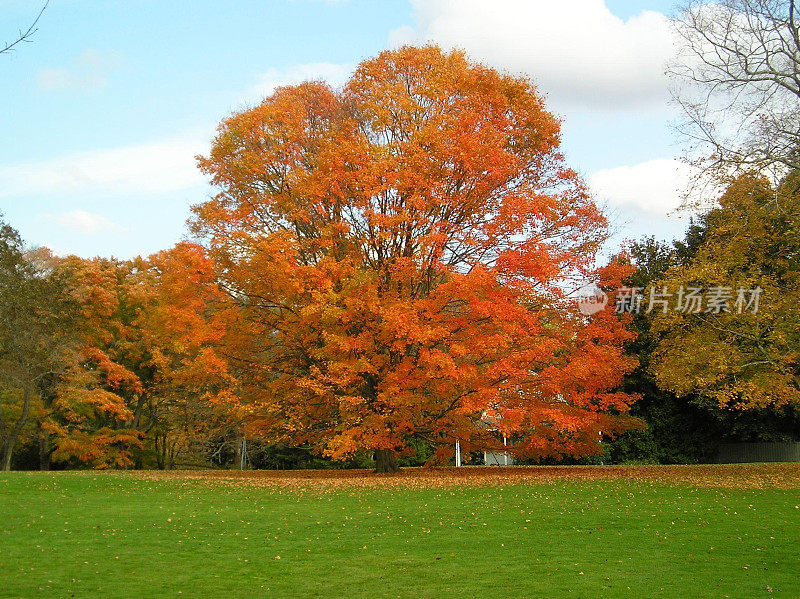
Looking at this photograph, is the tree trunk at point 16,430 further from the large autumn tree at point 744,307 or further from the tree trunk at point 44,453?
the large autumn tree at point 744,307

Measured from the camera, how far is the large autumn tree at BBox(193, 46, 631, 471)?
75.2 feet

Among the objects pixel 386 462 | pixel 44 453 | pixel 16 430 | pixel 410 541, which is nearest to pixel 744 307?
pixel 386 462

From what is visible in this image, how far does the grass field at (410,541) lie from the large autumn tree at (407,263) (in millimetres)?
4573

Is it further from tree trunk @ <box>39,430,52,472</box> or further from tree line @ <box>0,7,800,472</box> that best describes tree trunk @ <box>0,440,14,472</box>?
tree line @ <box>0,7,800,472</box>

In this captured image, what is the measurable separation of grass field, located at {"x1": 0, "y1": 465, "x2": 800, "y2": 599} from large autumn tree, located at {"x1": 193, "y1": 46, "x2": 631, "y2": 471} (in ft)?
15.0

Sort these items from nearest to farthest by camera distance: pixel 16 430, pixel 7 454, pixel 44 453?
1. pixel 16 430
2. pixel 7 454
3. pixel 44 453

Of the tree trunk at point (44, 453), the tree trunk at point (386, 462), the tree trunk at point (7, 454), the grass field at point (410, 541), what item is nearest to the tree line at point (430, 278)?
the tree trunk at point (386, 462)

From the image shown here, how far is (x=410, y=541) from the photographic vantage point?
11.8 meters

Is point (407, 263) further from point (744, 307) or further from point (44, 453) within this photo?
point (44, 453)

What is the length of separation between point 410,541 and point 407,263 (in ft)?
40.8

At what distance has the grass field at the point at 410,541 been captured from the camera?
28.6 feet

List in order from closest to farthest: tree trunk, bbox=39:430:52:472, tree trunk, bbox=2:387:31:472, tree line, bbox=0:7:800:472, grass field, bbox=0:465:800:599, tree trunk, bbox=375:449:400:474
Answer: grass field, bbox=0:465:800:599
tree line, bbox=0:7:800:472
tree trunk, bbox=375:449:400:474
tree trunk, bbox=2:387:31:472
tree trunk, bbox=39:430:52:472

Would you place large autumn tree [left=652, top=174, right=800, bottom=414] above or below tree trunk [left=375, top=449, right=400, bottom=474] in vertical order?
above

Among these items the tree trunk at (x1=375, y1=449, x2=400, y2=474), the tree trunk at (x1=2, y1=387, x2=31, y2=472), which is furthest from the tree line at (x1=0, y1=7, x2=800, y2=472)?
the tree trunk at (x1=2, y1=387, x2=31, y2=472)
